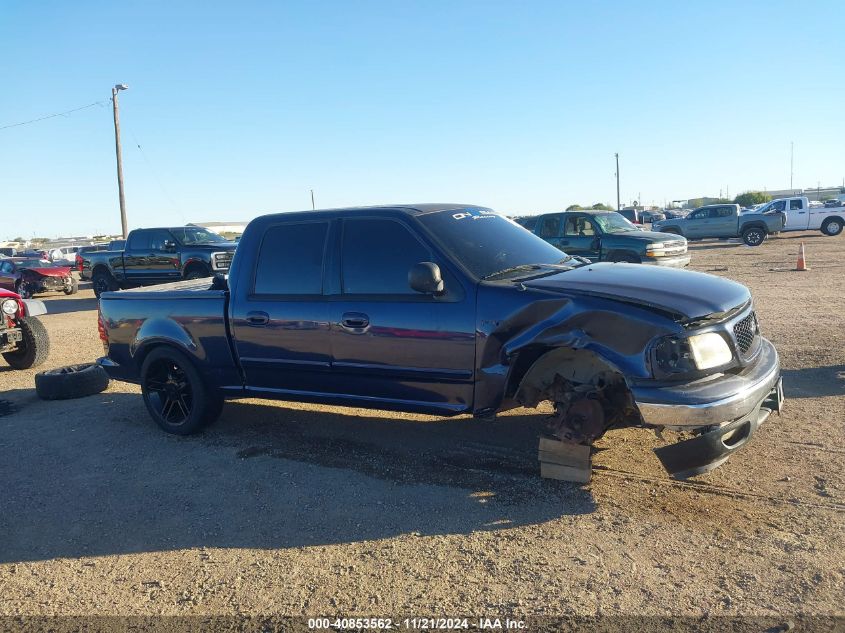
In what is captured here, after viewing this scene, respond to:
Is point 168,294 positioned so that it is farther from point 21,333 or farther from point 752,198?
point 752,198

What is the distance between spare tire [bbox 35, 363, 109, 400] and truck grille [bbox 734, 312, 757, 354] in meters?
6.28

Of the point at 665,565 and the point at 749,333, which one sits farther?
the point at 749,333

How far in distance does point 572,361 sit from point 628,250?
11.6 meters

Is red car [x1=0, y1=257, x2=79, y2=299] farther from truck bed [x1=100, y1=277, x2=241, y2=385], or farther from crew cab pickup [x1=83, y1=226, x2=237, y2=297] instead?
truck bed [x1=100, y1=277, x2=241, y2=385]

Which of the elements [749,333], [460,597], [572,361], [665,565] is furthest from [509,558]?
[749,333]

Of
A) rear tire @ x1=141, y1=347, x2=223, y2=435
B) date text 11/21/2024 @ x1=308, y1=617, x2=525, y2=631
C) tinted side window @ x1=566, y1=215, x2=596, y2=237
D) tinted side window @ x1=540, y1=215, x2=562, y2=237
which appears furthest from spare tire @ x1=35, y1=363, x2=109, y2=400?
tinted side window @ x1=566, y1=215, x2=596, y2=237

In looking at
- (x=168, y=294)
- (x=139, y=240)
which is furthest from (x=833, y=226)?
(x=168, y=294)

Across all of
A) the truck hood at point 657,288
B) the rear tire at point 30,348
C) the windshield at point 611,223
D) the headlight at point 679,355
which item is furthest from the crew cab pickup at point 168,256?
the headlight at point 679,355

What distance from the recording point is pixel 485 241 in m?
4.90

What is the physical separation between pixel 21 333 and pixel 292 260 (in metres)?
6.02

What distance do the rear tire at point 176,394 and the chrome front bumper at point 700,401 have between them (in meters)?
3.63

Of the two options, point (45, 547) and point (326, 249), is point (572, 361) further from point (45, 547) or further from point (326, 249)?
point (45, 547)

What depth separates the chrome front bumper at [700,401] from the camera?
3545 millimetres

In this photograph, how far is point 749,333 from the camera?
4.20m
